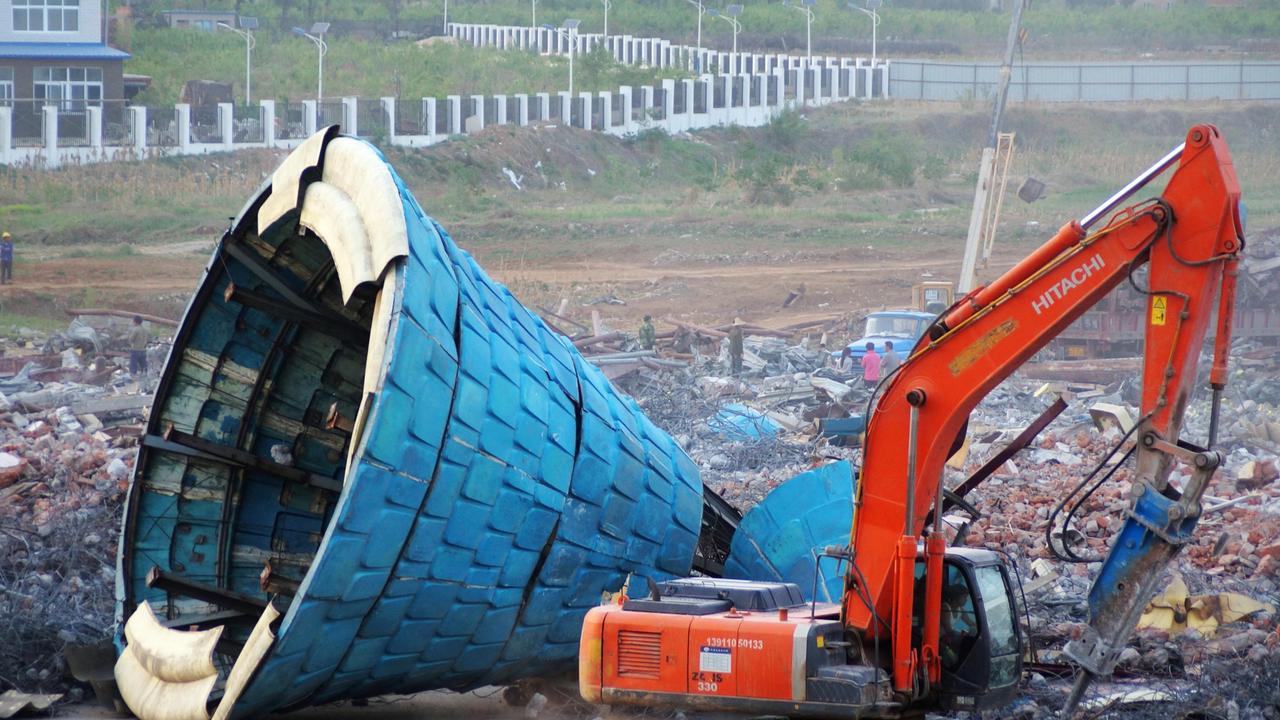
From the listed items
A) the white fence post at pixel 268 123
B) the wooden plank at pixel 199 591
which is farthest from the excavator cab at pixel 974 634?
the white fence post at pixel 268 123

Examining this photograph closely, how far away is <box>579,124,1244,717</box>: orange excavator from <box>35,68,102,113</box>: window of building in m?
39.0

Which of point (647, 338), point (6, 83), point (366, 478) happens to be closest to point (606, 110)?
point (6, 83)

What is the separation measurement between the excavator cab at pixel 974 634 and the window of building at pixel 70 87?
39.3 m

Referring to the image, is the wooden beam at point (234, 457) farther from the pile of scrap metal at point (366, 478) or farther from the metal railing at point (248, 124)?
the metal railing at point (248, 124)

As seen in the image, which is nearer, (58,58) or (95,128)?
(95,128)

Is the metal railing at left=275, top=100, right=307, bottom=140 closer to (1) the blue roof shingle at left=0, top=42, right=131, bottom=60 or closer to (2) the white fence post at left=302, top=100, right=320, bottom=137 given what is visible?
(2) the white fence post at left=302, top=100, right=320, bottom=137

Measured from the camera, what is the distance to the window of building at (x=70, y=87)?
141 feet

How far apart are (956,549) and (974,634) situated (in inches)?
20.7

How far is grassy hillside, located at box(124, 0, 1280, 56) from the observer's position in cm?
6012

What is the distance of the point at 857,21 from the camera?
68.6 meters

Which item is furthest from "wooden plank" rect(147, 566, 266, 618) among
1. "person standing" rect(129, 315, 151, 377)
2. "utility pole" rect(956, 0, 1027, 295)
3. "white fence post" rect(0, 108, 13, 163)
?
"white fence post" rect(0, 108, 13, 163)

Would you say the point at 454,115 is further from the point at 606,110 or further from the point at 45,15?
the point at 45,15

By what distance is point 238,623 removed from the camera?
10.4 m

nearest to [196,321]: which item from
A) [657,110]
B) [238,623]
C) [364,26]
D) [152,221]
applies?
[238,623]
